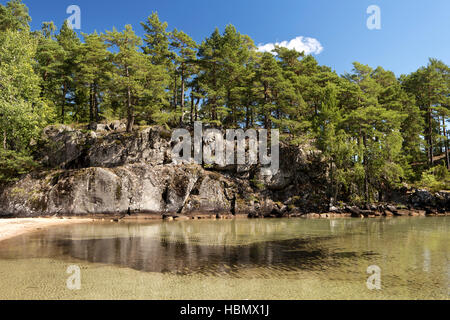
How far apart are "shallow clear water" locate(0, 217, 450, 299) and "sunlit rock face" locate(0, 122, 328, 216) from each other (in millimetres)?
13335

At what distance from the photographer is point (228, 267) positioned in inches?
381

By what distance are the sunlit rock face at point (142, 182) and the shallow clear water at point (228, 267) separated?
13.3 metres

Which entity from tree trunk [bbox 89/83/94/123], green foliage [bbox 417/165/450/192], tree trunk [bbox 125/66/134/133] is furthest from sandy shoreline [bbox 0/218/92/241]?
green foliage [bbox 417/165/450/192]

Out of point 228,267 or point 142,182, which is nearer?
point 228,267

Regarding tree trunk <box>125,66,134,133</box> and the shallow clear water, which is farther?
tree trunk <box>125,66,134,133</box>

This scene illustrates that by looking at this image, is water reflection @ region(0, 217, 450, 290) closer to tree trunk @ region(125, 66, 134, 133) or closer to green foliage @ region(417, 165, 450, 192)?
tree trunk @ region(125, 66, 134, 133)

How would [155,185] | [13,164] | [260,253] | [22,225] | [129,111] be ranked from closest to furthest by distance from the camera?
[260,253] < [22,225] < [13,164] < [155,185] < [129,111]

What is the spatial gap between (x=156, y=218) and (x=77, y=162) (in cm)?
1332

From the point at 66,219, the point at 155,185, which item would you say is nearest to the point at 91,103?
the point at 155,185

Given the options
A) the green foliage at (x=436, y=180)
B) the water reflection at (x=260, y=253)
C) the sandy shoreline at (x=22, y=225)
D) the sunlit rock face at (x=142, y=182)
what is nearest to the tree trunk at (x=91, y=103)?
the sunlit rock face at (x=142, y=182)

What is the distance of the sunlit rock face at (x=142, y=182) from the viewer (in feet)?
92.4

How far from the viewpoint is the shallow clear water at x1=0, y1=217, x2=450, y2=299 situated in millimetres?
7086

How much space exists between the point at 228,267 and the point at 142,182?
23.0m

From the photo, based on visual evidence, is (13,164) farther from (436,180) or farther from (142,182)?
(436,180)
